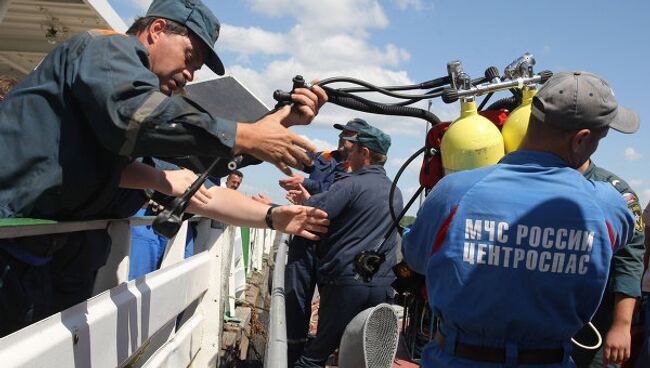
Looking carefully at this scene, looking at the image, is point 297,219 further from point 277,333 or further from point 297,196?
point 297,196

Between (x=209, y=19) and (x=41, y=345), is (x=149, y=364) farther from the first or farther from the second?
(x=209, y=19)

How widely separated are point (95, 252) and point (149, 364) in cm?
109

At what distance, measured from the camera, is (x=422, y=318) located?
351cm

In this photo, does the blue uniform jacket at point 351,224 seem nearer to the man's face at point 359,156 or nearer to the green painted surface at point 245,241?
the man's face at point 359,156

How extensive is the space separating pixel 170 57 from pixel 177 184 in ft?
2.43

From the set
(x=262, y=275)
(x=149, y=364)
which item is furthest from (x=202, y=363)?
(x=262, y=275)

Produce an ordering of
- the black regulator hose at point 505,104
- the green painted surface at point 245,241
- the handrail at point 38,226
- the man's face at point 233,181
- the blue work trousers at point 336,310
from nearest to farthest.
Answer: the handrail at point 38,226 < the black regulator hose at point 505,104 < the blue work trousers at point 336,310 < the man's face at point 233,181 < the green painted surface at point 245,241

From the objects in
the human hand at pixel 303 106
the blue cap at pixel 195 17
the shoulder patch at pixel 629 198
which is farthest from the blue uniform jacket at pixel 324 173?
the human hand at pixel 303 106

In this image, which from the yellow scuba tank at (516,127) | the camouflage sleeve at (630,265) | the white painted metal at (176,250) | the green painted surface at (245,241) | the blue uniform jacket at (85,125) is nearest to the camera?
the blue uniform jacket at (85,125)

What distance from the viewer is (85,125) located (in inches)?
95.9

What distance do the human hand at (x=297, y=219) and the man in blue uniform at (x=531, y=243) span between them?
1.42 meters

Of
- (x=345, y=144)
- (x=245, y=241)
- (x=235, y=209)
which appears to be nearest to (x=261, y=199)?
(x=235, y=209)

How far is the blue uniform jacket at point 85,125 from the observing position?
223cm

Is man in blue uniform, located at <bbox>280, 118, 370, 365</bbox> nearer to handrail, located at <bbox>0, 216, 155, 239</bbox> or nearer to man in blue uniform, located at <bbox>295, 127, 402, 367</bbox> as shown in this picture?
man in blue uniform, located at <bbox>295, 127, 402, 367</bbox>
